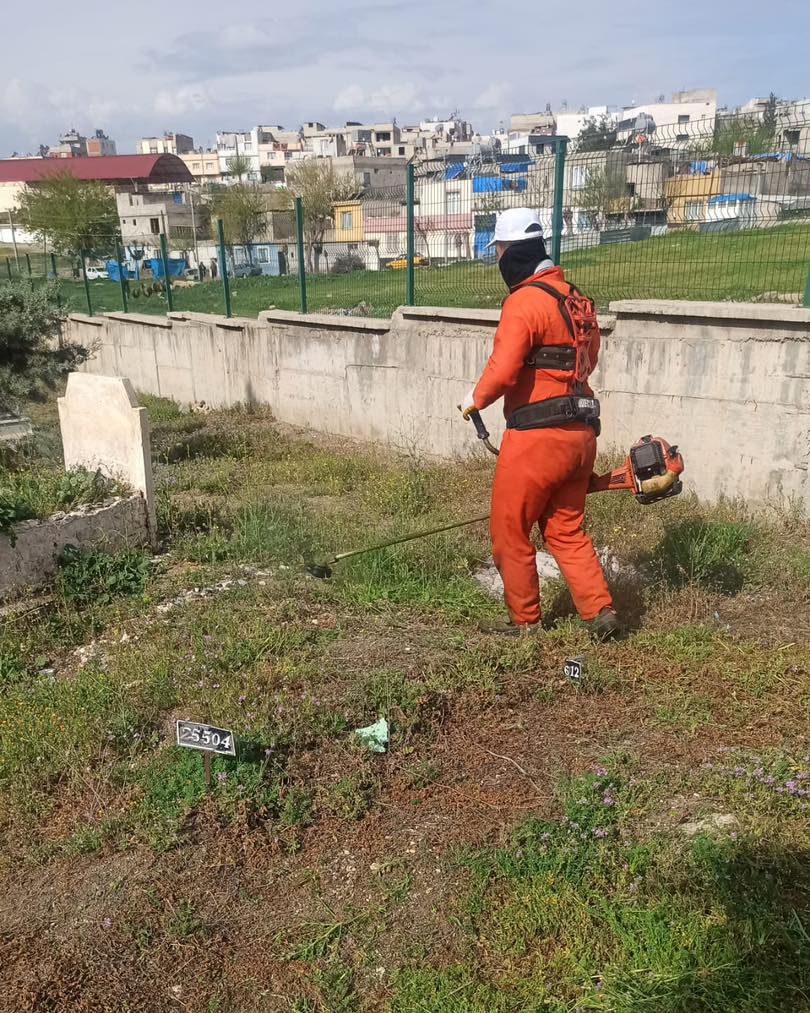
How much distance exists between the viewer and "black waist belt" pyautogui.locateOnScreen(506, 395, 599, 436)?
4141 mm

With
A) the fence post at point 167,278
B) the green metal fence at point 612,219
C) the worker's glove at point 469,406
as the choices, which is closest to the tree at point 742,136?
the green metal fence at point 612,219

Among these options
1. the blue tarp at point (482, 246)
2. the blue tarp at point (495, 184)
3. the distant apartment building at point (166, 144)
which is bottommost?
the blue tarp at point (482, 246)

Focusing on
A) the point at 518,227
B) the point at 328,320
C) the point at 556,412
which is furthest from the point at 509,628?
the point at 328,320

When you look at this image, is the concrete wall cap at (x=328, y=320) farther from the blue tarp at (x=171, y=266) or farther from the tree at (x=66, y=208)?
the tree at (x=66, y=208)

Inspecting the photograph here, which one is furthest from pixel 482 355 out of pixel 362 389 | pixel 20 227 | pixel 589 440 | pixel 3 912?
pixel 20 227

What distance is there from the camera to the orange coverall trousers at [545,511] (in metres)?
4.19

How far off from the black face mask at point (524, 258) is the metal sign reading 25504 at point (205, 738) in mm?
2676

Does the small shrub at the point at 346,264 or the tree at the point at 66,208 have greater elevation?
the tree at the point at 66,208

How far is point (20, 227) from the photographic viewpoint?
44.9 m

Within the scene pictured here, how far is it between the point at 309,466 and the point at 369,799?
5.26 meters

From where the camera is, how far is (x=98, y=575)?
16.9 ft

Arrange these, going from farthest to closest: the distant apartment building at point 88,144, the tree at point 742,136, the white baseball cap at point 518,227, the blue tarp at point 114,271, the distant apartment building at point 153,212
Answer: the distant apartment building at point 88,144
the distant apartment building at point 153,212
the blue tarp at point 114,271
the tree at point 742,136
the white baseball cap at point 518,227

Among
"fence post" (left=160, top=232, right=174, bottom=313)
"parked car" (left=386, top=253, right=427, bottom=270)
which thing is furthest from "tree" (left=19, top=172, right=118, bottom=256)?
"parked car" (left=386, top=253, right=427, bottom=270)

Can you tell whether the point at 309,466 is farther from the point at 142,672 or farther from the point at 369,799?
the point at 369,799
